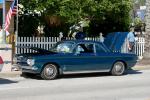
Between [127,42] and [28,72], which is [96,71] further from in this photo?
[127,42]

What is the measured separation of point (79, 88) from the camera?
13.8 metres

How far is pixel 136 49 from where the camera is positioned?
82.5 feet

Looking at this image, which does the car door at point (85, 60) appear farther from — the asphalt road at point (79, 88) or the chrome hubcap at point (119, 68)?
the chrome hubcap at point (119, 68)

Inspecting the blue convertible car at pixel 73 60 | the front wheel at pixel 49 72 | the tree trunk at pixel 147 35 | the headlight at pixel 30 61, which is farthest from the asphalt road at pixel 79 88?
the tree trunk at pixel 147 35

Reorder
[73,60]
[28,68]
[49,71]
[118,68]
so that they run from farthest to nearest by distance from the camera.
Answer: [118,68]
[73,60]
[49,71]
[28,68]

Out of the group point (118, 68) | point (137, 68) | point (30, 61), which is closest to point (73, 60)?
point (30, 61)

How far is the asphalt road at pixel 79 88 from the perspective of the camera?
12.1 m

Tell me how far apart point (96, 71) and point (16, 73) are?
3017mm

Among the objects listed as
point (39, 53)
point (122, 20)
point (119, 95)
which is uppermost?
point (122, 20)

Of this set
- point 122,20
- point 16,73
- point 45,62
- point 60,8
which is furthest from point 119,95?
point 122,20

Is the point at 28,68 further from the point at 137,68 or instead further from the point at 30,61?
the point at 137,68

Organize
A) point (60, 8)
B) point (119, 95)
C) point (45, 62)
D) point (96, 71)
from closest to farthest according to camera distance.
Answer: point (119, 95), point (45, 62), point (96, 71), point (60, 8)

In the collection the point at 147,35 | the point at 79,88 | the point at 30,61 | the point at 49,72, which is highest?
the point at 147,35

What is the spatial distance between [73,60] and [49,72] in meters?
1.00
